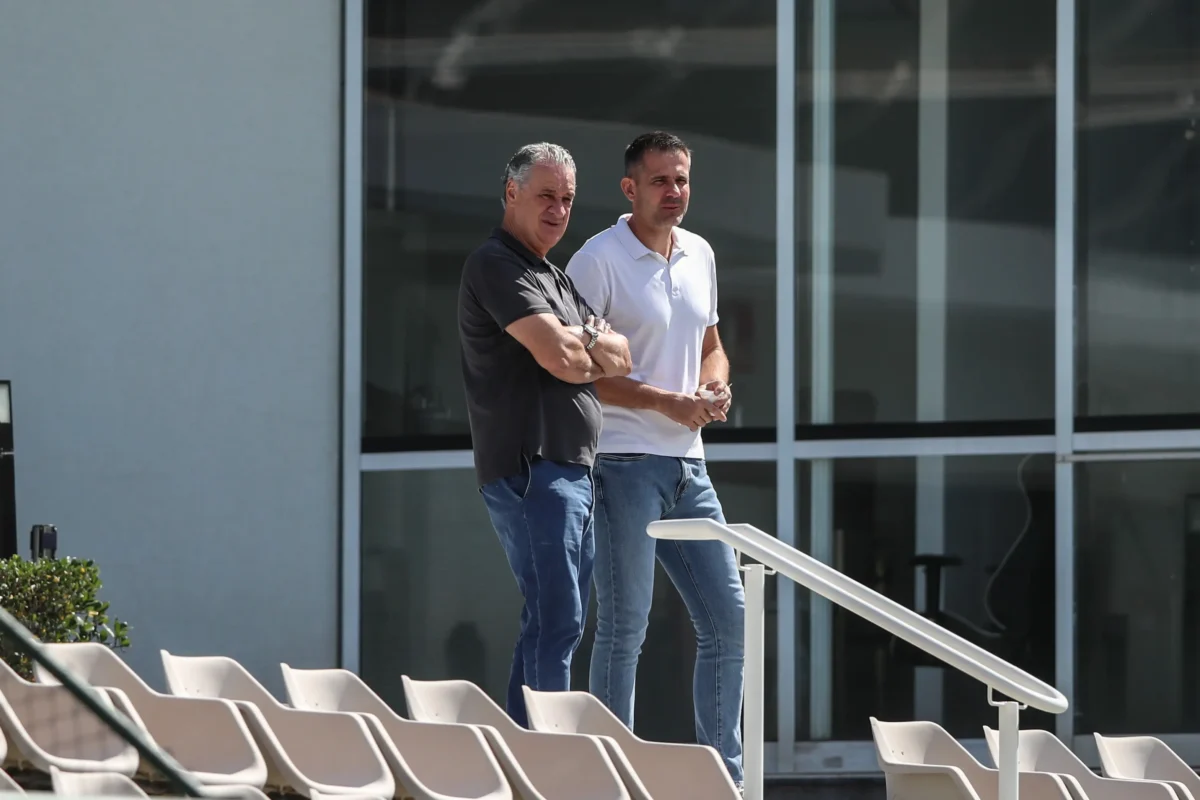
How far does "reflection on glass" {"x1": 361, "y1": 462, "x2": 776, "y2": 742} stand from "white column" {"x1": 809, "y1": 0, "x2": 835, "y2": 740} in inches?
7.0

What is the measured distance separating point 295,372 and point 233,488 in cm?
52

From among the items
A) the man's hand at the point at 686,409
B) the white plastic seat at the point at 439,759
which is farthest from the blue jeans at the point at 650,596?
the white plastic seat at the point at 439,759

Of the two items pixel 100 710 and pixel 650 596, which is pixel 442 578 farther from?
pixel 100 710

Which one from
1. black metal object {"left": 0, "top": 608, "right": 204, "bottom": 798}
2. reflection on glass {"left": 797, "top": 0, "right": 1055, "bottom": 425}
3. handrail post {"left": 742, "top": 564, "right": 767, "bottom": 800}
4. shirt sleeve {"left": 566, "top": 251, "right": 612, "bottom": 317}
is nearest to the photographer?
black metal object {"left": 0, "top": 608, "right": 204, "bottom": 798}

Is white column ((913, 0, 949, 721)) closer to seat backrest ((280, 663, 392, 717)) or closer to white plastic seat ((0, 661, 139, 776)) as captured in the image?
seat backrest ((280, 663, 392, 717))

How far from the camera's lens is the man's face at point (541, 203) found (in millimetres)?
4172

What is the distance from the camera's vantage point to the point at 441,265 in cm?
717

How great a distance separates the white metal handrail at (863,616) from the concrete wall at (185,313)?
3.72 meters

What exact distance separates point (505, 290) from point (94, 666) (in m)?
1.29

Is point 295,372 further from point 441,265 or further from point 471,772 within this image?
point 471,772

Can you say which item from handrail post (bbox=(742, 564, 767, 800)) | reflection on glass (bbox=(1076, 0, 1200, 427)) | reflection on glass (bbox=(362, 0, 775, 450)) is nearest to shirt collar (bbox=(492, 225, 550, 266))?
handrail post (bbox=(742, 564, 767, 800))

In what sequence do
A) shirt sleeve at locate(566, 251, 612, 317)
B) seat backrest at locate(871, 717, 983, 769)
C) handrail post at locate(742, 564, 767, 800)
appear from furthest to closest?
shirt sleeve at locate(566, 251, 612, 317) < seat backrest at locate(871, 717, 983, 769) < handrail post at locate(742, 564, 767, 800)

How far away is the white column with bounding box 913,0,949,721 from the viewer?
22.6 ft

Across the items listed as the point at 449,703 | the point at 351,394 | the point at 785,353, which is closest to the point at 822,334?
the point at 785,353
